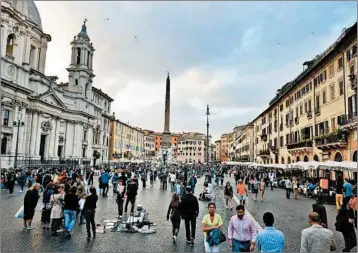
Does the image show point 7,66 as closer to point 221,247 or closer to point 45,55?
point 45,55

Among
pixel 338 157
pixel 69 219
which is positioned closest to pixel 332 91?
pixel 338 157

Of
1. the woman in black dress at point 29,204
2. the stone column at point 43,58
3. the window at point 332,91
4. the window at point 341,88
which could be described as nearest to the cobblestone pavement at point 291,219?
the woman in black dress at point 29,204

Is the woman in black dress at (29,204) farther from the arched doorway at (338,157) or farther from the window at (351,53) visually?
the arched doorway at (338,157)

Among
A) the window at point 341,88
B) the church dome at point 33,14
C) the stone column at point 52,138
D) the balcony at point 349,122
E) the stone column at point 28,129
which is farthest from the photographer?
the stone column at point 52,138

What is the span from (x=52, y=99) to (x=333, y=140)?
1616 inches

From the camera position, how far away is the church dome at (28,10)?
1631 inches

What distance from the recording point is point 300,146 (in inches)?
1359

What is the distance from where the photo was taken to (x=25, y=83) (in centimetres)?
4219

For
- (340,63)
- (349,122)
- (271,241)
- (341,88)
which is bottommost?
(271,241)

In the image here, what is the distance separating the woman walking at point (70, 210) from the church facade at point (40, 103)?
27250 mm

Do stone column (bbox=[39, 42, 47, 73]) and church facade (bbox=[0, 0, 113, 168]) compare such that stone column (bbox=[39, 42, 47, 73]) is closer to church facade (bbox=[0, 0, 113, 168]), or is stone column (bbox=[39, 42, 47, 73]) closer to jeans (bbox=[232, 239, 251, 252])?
church facade (bbox=[0, 0, 113, 168])

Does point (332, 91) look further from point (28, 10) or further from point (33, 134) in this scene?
point (28, 10)

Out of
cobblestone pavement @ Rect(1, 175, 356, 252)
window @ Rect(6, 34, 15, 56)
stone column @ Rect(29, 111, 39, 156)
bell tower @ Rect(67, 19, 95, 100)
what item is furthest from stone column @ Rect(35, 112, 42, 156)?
cobblestone pavement @ Rect(1, 175, 356, 252)

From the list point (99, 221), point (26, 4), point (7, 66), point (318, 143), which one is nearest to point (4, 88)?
point (7, 66)
